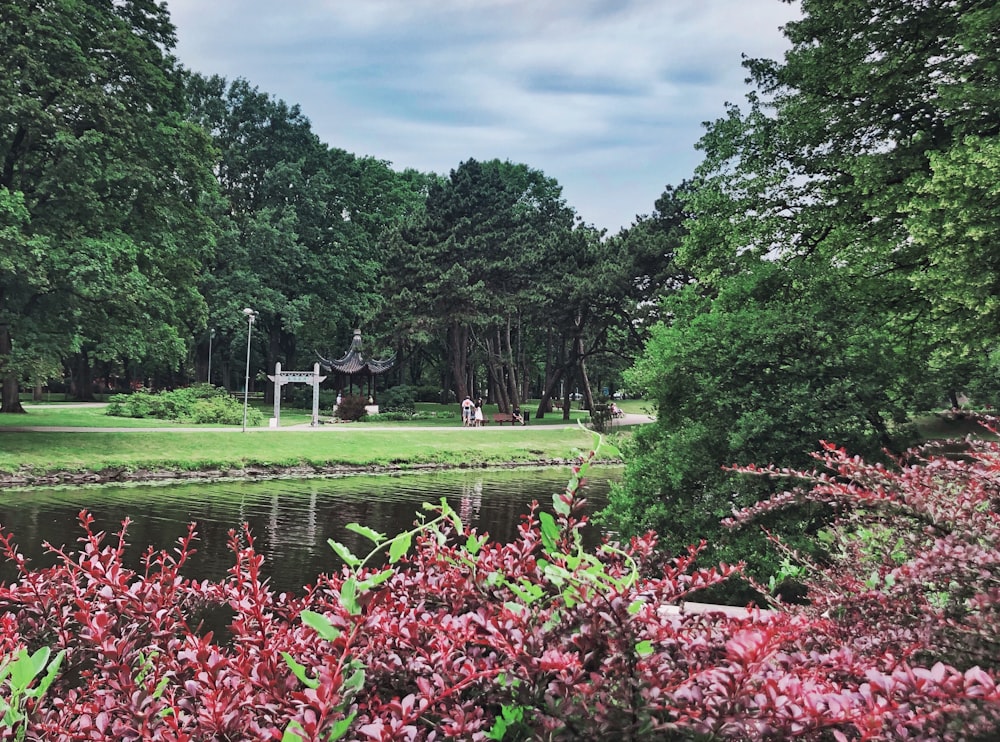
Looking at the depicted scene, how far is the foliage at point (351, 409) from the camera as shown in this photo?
3894 centimetres

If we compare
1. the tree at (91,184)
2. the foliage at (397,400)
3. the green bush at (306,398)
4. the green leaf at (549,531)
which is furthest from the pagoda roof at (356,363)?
the green leaf at (549,531)

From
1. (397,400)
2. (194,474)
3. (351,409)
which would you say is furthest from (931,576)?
(397,400)

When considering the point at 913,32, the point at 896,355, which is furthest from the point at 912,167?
the point at 896,355

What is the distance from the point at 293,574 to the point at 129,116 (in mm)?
18372

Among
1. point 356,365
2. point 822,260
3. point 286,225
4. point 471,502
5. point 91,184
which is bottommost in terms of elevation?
point 471,502

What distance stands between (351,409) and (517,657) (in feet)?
125

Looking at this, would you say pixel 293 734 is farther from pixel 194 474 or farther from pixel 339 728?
pixel 194 474

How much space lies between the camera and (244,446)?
2261 cm

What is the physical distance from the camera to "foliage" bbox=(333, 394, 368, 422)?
38938 mm

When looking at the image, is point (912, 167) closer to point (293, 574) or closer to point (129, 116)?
point (293, 574)

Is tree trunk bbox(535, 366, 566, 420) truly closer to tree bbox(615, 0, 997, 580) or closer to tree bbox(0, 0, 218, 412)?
tree bbox(0, 0, 218, 412)

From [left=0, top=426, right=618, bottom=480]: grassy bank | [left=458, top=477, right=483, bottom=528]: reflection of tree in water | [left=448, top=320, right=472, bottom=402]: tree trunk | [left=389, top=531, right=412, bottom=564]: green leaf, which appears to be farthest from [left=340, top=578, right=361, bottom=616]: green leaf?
[left=448, top=320, right=472, bottom=402]: tree trunk

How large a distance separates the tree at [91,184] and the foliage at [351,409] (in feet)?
47.4

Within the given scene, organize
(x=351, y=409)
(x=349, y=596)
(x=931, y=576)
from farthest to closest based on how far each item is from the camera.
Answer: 1. (x=351, y=409)
2. (x=931, y=576)
3. (x=349, y=596)
